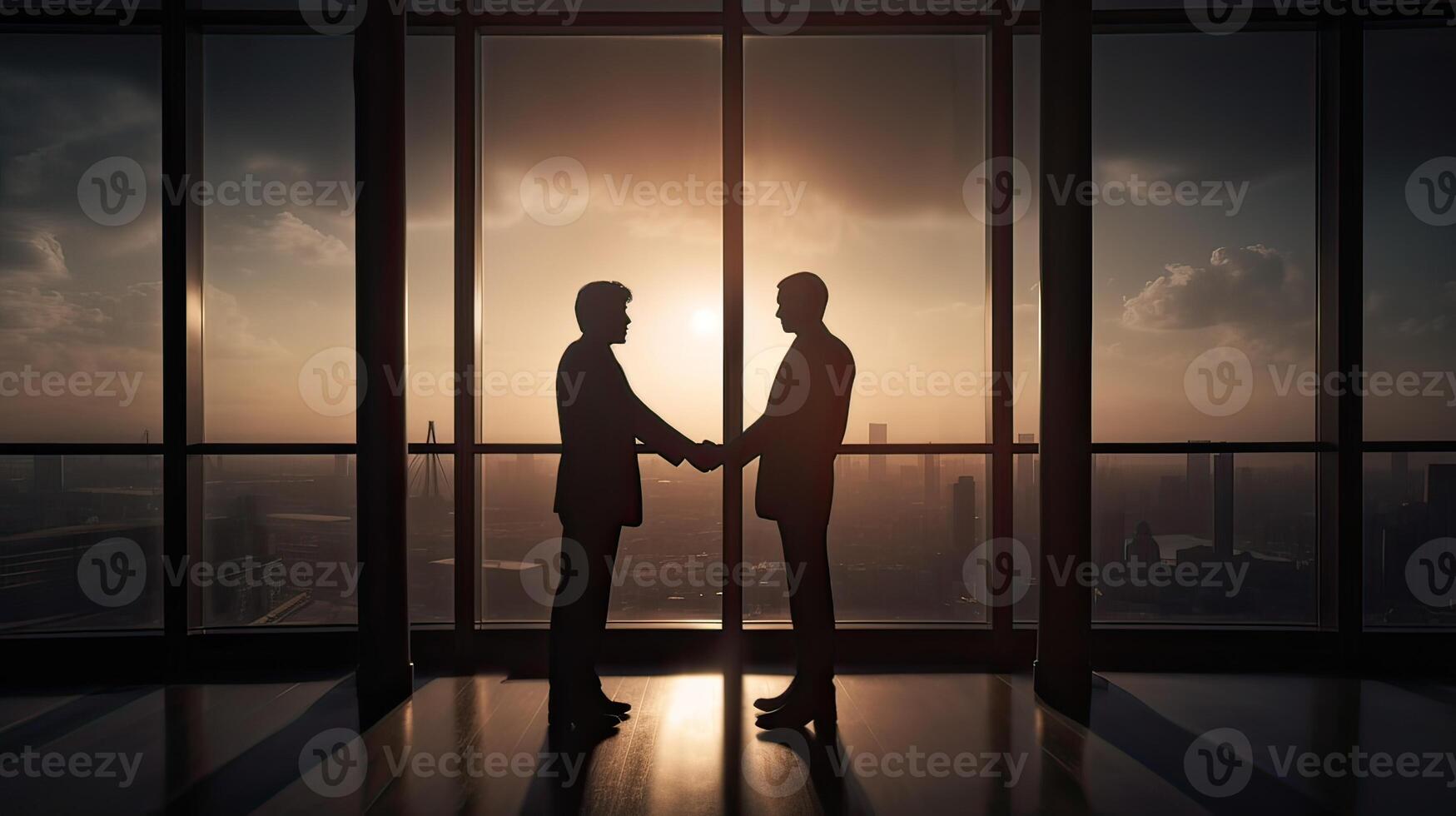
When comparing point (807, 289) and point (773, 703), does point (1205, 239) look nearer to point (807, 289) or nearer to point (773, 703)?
point (807, 289)

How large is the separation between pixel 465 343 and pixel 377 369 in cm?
76

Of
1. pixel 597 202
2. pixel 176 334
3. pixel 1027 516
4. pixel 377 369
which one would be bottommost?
pixel 1027 516

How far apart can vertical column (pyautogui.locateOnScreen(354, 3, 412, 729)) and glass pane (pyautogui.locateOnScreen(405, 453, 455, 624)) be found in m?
0.63

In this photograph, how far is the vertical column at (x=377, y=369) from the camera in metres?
3.56

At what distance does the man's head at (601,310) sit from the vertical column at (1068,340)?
2300 mm

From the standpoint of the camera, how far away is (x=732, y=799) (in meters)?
2.52

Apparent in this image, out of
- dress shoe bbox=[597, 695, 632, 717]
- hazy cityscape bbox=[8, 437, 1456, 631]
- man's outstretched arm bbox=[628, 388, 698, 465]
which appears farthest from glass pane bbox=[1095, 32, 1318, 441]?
dress shoe bbox=[597, 695, 632, 717]

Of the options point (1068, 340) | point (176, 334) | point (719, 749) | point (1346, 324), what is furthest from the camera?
point (1346, 324)

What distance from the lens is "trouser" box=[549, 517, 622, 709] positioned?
10.1 feet

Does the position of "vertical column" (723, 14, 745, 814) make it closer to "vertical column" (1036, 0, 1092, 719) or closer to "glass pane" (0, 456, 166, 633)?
"vertical column" (1036, 0, 1092, 719)

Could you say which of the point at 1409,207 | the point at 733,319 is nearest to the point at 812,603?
the point at 733,319

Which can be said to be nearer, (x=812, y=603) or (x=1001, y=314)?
(x=812, y=603)

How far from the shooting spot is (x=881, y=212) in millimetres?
4418

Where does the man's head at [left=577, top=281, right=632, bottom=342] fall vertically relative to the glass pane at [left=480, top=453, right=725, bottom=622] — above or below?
above
